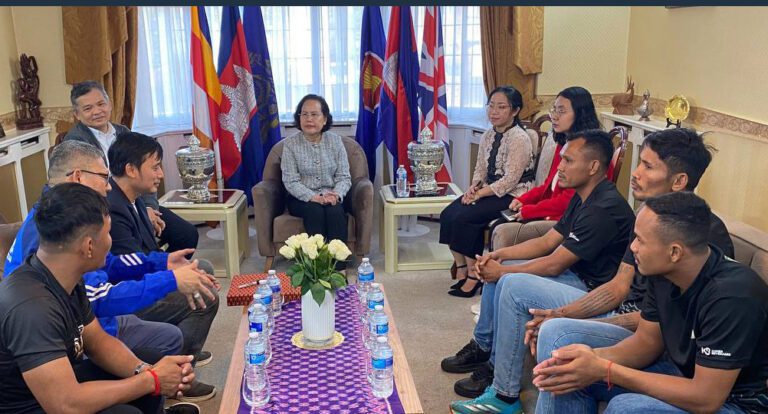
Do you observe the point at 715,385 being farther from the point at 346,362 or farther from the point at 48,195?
the point at 48,195

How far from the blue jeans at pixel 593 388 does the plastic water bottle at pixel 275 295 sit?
1032 millimetres

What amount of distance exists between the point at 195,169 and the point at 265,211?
1.78 feet

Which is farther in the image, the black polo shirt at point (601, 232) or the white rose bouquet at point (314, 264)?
A: the black polo shirt at point (601, 232)

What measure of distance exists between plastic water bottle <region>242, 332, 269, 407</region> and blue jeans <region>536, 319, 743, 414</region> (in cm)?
87

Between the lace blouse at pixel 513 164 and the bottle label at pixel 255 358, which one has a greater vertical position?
the lace blouse at pixel 513 164

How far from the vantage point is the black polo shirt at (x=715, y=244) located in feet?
7.09

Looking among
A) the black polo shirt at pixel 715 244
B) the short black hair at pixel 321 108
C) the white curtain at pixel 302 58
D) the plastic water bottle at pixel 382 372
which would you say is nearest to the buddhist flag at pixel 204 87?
the white curtain at pixel 302 58

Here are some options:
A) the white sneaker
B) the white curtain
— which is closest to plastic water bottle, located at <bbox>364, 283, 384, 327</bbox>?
the white sneaker

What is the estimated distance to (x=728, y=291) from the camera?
5.65 ft

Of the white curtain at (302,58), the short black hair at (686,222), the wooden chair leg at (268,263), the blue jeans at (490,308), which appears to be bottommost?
the wooden chair leg at (268,263)

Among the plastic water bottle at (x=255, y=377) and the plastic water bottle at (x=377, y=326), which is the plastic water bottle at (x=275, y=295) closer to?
the plastic water bottle at (x=377, y=326)

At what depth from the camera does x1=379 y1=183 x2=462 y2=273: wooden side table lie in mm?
4262

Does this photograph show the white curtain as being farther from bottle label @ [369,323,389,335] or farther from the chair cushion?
bottle label @ [369,323,389,335]

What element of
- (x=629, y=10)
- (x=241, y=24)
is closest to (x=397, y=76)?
(x=241, y=24)
